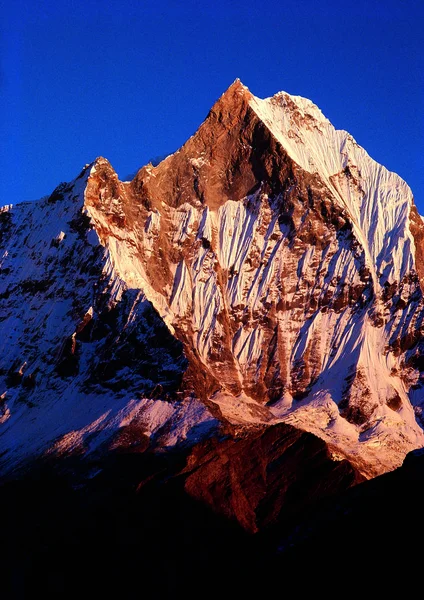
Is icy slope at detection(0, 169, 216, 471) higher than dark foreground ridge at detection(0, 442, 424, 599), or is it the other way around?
icy slope at detection(0, 169, 216, 471)

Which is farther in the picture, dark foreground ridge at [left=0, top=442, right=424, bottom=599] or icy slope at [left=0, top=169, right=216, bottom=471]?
icy slope at [left=0, top=169, right=216, bottom=471]

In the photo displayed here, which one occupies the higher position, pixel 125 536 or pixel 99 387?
pixel 99 387

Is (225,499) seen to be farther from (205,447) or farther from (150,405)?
(150,405)

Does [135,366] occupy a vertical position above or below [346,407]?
above

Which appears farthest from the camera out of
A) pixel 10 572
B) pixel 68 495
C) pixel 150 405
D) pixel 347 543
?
pixel 150 405

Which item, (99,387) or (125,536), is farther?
(99,387)

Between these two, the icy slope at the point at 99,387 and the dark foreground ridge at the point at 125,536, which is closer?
the dark foreground ridge at the point at 125,536

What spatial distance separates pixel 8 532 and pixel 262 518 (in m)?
27.9

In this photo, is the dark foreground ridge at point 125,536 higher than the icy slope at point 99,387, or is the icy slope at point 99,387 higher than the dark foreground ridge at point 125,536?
the icy slope at point 99,387

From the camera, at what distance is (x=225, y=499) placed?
502 ft

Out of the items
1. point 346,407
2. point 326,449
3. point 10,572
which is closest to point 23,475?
point 10,572

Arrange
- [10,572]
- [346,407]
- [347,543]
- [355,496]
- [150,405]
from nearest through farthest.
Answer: [347,543] → [355,496] → [10,572] → [150,405] → [346,407]

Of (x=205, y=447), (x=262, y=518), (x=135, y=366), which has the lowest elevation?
(x=262, y=518)

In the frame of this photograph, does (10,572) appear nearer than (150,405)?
Yes
